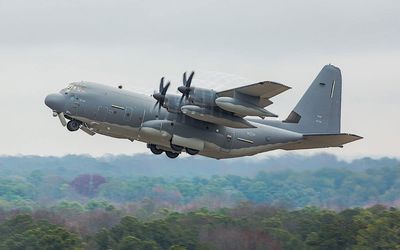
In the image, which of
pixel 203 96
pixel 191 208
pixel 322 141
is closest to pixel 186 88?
pixel 203 96

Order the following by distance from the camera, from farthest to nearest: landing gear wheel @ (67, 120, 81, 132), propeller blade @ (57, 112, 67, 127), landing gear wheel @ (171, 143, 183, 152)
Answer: landing gear wheel @ (171, 143, 183, 152) → landing gear wheel @ (67, 120, 81, 132) → propeller blade @ (57, 112, 67, 127)

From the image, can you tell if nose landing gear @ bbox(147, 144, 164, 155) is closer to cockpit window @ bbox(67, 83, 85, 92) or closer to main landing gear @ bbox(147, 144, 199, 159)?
main landing gear @ bbox(147, 144, 199, 159)

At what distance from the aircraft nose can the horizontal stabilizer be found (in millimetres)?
10394

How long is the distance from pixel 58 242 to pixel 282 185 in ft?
122

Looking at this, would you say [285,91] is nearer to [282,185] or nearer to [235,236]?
[235,236]

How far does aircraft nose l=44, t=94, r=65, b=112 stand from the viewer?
4694cm

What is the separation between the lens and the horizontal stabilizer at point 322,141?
1889 inches

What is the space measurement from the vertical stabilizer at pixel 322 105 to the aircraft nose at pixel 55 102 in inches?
418

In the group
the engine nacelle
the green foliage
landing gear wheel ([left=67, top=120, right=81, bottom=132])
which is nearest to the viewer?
the engine nacelle

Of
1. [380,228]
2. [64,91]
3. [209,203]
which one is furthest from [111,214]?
[64,91]

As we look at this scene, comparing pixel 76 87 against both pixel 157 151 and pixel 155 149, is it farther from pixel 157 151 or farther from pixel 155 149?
pixel 157 151

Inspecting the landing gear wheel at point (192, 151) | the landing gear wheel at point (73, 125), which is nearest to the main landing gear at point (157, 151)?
the landing gear wheel at point (192, 151)

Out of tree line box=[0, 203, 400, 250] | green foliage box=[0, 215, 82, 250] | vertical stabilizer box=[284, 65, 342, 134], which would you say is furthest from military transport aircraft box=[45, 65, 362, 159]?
tree line box=[0, 203, 400, 250]

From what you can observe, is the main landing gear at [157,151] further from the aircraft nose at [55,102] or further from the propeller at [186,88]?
the aircraft nose at [55,102]
